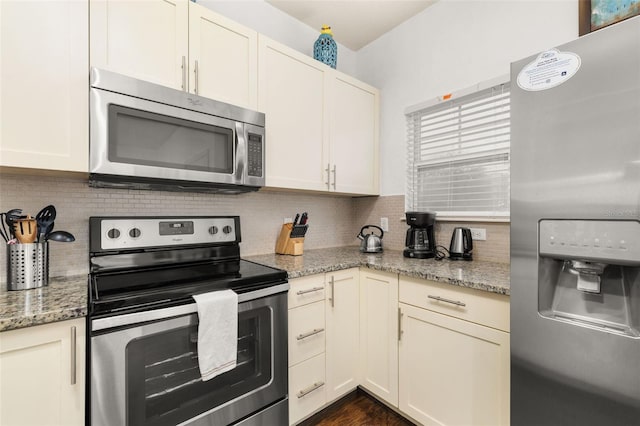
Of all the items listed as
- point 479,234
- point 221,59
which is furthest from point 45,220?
point 479,234

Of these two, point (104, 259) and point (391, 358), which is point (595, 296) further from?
point (104, 259)

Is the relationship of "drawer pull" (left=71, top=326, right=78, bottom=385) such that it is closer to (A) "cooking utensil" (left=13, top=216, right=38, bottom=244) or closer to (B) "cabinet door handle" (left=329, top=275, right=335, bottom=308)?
(A) "cooking utensil" (left=13, top=216, right=38, bottom=244)

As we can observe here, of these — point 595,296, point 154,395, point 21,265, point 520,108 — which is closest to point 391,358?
point 595,296

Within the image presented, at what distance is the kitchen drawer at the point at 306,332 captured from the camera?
1557 millimetres

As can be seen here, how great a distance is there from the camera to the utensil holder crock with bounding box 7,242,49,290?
1.14 metres

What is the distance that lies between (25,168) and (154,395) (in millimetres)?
999

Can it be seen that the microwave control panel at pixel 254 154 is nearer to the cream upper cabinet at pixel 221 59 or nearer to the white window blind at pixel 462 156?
the cream upper cabinet at pixel 221 59

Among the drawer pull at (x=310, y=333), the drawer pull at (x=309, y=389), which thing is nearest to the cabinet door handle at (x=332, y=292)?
the drawer pull at (x=310, y=333)

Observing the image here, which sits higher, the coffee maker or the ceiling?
the ceiling

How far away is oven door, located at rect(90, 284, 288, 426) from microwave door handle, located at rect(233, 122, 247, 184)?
2.14 ft

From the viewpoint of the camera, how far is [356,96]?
7.64 feet

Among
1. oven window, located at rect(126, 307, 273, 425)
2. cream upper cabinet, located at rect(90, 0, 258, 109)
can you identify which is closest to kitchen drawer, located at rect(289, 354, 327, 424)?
oven window, located at rect(126, 307, 273, 425)

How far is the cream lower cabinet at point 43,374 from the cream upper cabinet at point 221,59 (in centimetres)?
118

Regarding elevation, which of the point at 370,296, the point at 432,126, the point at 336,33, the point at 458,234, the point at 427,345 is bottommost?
the point at 427,345
